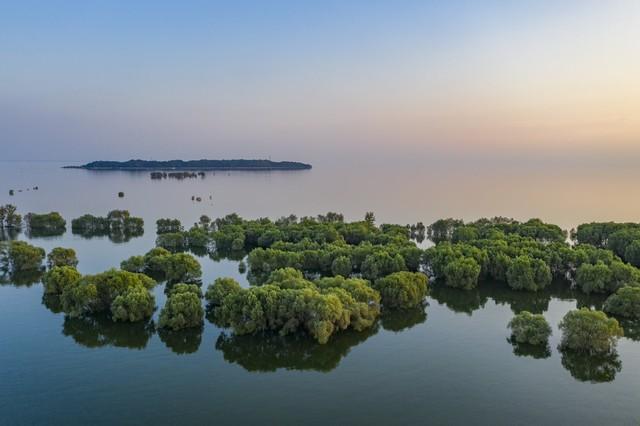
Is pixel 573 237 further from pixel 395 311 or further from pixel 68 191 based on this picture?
pixel 68 191

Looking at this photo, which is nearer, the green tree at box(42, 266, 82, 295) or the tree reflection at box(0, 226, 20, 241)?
the green tree at box(42, 266, 82, 295)

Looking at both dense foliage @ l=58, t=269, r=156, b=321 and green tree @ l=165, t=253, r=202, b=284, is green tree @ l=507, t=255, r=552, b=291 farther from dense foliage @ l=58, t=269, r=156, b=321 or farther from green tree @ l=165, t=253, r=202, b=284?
dense foliage @ l=58, t=269, r=156, b=321

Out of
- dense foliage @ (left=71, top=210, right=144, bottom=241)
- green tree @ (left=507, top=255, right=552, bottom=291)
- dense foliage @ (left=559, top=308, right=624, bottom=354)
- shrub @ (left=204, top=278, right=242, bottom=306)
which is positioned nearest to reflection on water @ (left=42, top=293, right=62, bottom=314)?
shrub @ (left=204, top=278, right=242, bottom=306)

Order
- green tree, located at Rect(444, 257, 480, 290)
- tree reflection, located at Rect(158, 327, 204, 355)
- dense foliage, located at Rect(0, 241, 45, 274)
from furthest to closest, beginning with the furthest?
1. dense foliage, located at Rect(0, 241, 45, 274)
2. green tree, located at Rect(444, 257, 480, 290)
3. tree reflection, located at Rect(158, 327, 204, 355)

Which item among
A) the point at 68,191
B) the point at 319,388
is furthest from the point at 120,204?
the point at 319,388

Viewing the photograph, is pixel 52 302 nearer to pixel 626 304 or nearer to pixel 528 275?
pixel 528 275

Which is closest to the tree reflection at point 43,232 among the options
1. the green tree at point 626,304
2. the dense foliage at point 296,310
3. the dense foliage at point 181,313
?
the dense foliage at point 181,313

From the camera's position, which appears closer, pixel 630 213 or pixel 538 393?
pixel 538 393

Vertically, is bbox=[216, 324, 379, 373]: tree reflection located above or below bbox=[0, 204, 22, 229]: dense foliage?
below
